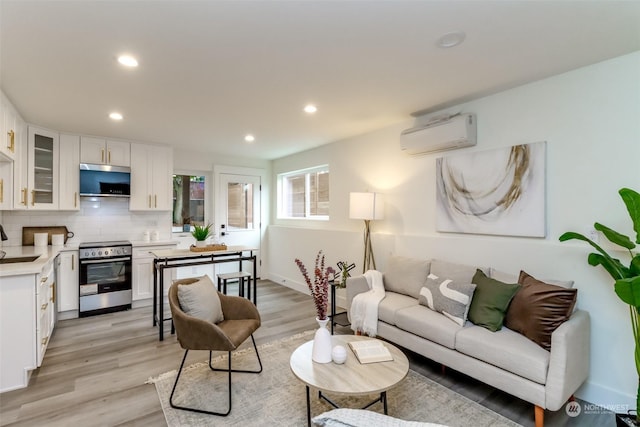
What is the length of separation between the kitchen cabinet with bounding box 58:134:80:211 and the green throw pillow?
5.03m

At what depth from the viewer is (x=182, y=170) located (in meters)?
5.63

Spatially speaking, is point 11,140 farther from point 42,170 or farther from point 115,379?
point 115,379

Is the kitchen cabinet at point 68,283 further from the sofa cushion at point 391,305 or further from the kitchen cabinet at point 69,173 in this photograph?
the sofa cushion at point 391,305

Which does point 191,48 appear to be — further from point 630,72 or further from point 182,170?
point 182,170

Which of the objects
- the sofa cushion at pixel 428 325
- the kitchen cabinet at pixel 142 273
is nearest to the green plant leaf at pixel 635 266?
the sofa cushion at pixel 428 325

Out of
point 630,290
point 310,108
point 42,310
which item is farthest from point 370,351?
point 42,310

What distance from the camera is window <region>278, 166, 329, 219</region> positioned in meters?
5.35

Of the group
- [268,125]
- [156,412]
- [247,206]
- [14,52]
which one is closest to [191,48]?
[14,52]

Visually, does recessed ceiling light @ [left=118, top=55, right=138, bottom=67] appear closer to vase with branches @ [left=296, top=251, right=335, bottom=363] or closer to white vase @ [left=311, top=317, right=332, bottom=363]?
vase with branches @ [left=296, top=251, right=335, bottom=363]

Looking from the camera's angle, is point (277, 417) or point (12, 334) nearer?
point (277, 417)

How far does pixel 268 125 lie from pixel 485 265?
9.49 feet

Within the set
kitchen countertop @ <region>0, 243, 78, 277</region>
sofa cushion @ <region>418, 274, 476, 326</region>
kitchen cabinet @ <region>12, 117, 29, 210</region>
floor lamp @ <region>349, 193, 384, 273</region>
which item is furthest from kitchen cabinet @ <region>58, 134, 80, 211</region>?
sofa cushion @ <region>418, 274, 476, 326</region>

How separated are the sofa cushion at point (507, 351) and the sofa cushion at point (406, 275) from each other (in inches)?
29.8

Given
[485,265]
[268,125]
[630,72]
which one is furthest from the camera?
[268,125]
